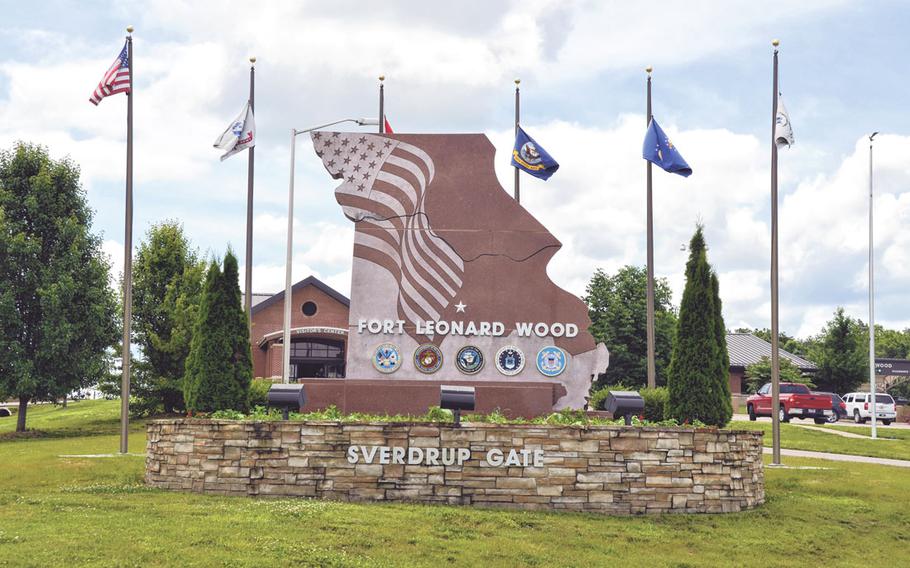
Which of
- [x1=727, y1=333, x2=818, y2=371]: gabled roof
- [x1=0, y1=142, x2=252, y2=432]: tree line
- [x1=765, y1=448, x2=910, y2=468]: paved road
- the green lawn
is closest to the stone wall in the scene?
[x1=765, y1=448, x2=910, y2=468]: paved road

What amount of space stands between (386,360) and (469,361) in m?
1.98

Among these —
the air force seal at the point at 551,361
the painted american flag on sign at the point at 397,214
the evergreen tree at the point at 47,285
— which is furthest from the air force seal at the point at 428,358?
the evergreen tree at the point at 47,285

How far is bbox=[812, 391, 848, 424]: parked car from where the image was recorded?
4441 cm

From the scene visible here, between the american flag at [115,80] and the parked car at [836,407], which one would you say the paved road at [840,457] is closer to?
the parked car at [836,407]

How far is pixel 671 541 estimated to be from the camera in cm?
1450

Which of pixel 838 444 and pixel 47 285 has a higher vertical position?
pixel 47 285

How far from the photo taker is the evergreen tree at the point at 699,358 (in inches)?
704

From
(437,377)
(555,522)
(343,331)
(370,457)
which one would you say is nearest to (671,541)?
(555,522)

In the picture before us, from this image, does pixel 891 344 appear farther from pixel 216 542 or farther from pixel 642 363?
pixel 216 542

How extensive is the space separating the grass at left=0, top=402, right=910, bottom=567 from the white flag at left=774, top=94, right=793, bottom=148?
8972 mm

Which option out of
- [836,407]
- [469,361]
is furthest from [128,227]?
[836,407]

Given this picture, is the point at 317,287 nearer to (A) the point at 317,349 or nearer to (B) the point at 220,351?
(A) the point at 317,349

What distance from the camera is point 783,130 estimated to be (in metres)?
23.5

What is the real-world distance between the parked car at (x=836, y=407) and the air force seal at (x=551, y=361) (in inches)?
985
